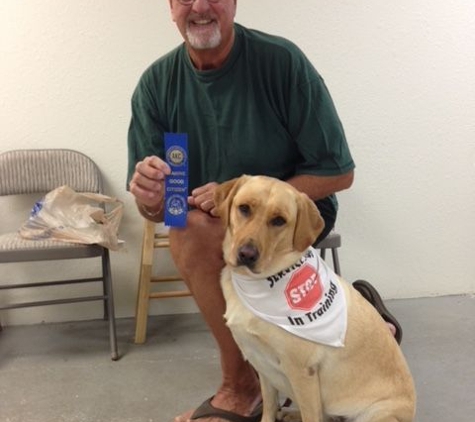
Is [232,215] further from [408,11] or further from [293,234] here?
[408,11]

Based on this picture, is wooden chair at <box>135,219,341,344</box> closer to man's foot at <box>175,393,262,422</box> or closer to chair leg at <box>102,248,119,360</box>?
chair leg at <box>102,248,119,360</box>

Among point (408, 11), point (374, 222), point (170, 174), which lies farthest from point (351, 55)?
point (170, 174)

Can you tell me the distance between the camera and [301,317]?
1.17m

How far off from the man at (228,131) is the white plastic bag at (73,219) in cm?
51

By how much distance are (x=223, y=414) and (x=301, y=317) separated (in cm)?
53

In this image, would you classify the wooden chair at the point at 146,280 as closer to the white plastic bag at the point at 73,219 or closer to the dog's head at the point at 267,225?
the white plastic bag at the point at 73,219

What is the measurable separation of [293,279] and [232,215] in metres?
0.22

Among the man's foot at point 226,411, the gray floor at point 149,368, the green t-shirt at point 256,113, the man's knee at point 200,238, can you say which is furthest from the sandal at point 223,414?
the green t-shirt at point 256,113

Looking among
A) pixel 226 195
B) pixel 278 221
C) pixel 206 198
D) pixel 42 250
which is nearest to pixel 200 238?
pixel 206 198

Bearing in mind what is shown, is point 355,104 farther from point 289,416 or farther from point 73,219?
point 289,416

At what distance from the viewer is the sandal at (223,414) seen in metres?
1.49

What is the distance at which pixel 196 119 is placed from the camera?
1.54 m

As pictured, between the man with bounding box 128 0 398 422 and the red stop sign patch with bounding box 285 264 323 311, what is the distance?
290mm

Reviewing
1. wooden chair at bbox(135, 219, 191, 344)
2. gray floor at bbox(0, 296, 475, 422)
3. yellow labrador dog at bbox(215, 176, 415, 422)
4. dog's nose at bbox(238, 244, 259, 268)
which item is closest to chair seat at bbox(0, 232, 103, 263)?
wooden chair at bbox(135, 219, 191, 344)
